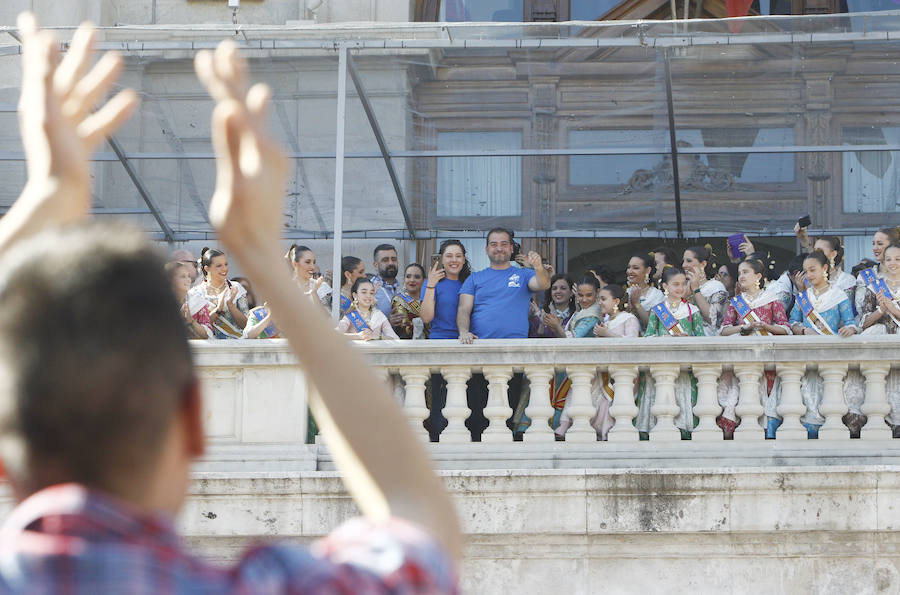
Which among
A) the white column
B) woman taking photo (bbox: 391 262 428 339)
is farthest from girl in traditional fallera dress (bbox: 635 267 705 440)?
woman taking photo (bbox: 391 262 428 339)

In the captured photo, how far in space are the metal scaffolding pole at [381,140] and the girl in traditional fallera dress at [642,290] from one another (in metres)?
2.39

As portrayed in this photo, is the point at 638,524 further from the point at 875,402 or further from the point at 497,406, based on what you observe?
the point at 875,402

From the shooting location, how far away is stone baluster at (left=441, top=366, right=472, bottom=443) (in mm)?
Answer: 9164

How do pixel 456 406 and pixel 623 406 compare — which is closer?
pixel 623 406

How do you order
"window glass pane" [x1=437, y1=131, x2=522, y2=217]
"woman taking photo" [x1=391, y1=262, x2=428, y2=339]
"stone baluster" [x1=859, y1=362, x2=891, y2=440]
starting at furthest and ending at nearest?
"window glass pane" [x1=437, y1=131, x2=522, y2=217] → "woman taking photo" [x1=391, y1=262, x2=428, y2=339] → "stone baluster" [x1=859, y1=362, x2=891, y2=440]

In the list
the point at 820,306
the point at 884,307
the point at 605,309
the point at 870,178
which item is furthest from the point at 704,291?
the point at 870,178

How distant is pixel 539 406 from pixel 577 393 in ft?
0.79

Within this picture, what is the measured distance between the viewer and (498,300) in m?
9.61

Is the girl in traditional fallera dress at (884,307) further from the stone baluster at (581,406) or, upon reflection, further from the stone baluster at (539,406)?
the stone baluster at (539,406)

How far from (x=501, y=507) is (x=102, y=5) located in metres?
8.04

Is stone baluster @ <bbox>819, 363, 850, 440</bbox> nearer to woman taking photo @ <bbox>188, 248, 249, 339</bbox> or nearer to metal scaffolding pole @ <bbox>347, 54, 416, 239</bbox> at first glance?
woman taking photo @ <bbox>188, 248, 249, 339</bbox>

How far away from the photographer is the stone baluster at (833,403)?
8.95 m

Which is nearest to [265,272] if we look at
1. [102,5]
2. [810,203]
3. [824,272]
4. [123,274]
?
[123,274]

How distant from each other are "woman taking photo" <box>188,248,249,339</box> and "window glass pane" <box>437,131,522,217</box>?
2895mm
